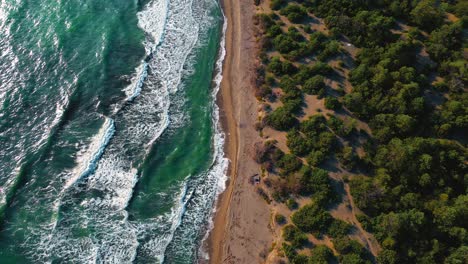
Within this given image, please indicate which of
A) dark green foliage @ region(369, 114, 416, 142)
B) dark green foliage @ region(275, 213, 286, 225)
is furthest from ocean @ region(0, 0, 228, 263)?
dark green foliage @ region(369, 114, 416, 142)

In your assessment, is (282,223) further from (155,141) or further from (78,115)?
(78,115)

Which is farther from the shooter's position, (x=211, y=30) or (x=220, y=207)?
(x=211, y=30)

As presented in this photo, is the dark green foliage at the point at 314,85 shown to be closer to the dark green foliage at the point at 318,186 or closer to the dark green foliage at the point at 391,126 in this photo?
the dark green foliage at the point at 391,126

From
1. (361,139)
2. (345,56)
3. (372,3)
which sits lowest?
(361,139)

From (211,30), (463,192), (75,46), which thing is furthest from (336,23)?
(75,46)

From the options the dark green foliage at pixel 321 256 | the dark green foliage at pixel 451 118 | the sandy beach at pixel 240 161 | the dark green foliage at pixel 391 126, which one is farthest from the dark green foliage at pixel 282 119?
the dark green foliage at pixel 451 118

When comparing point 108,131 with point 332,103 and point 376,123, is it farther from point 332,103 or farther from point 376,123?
point 376,123
